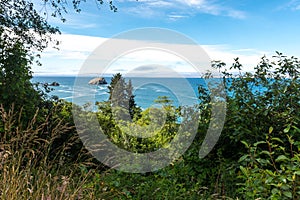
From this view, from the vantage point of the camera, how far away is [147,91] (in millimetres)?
Result: 4184

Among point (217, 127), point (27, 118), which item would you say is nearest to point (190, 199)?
point (217, 127)

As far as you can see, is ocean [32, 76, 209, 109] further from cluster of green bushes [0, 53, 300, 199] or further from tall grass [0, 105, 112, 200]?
tall grass [0, 105, 112, 200]

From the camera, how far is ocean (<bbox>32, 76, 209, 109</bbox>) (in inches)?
145

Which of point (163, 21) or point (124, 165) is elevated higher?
point (163, 21)

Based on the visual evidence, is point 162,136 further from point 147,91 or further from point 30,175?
point 30,175

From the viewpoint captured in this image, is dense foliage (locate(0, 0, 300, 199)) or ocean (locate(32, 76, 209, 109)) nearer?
dense foliage (locate(0, 0, 300, 199))

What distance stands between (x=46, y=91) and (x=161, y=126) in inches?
79.5

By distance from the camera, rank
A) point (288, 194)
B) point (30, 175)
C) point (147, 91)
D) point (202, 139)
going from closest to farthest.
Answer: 1. point (288, 194)
2. point (30, 175)
3. point (202, 139)
4. point (147, 91)

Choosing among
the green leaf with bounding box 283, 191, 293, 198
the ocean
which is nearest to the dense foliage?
the green leaf with bounding box 283, 191, 293, 198

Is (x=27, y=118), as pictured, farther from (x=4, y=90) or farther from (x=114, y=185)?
(x=114, y=185)

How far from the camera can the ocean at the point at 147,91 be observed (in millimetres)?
3673

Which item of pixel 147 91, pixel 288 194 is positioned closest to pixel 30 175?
pixel 147 91

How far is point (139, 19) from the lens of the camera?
4.73 metres

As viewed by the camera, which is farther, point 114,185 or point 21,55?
point 21,55
